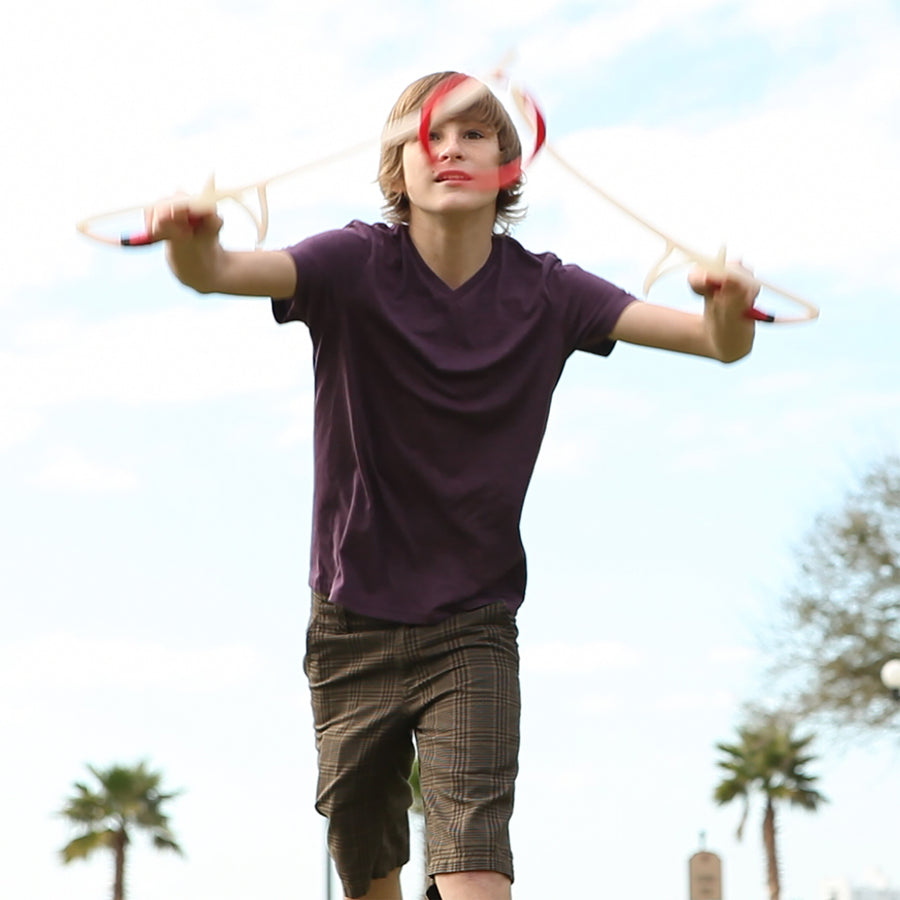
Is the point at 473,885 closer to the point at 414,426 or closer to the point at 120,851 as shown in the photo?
the point at 414,426

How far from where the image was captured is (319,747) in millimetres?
4020

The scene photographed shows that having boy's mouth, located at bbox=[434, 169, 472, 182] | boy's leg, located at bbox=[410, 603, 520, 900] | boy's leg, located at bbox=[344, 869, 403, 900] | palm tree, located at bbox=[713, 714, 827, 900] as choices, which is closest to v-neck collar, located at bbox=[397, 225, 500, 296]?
boy's mouth, located at bbox=[434, 169, 472, 182]

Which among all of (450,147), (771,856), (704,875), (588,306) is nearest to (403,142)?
(450,147)

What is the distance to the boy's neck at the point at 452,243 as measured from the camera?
394cm

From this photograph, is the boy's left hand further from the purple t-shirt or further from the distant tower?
the distant tower

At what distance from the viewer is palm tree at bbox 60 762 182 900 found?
3550 centimetres

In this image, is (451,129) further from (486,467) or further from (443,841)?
(443,841)

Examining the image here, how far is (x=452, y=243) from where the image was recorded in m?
3.95

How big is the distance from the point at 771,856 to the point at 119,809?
14311 mm

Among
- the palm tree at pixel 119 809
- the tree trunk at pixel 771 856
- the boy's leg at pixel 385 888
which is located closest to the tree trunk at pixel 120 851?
the palm tree at pixel 119 809

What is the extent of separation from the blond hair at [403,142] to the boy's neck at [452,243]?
153 millimetres

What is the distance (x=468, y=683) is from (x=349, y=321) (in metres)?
0.88

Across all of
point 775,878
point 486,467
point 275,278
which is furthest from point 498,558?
point 775,878

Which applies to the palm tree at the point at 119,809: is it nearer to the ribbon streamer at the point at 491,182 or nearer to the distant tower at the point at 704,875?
the distant tower at the point at 704,875
